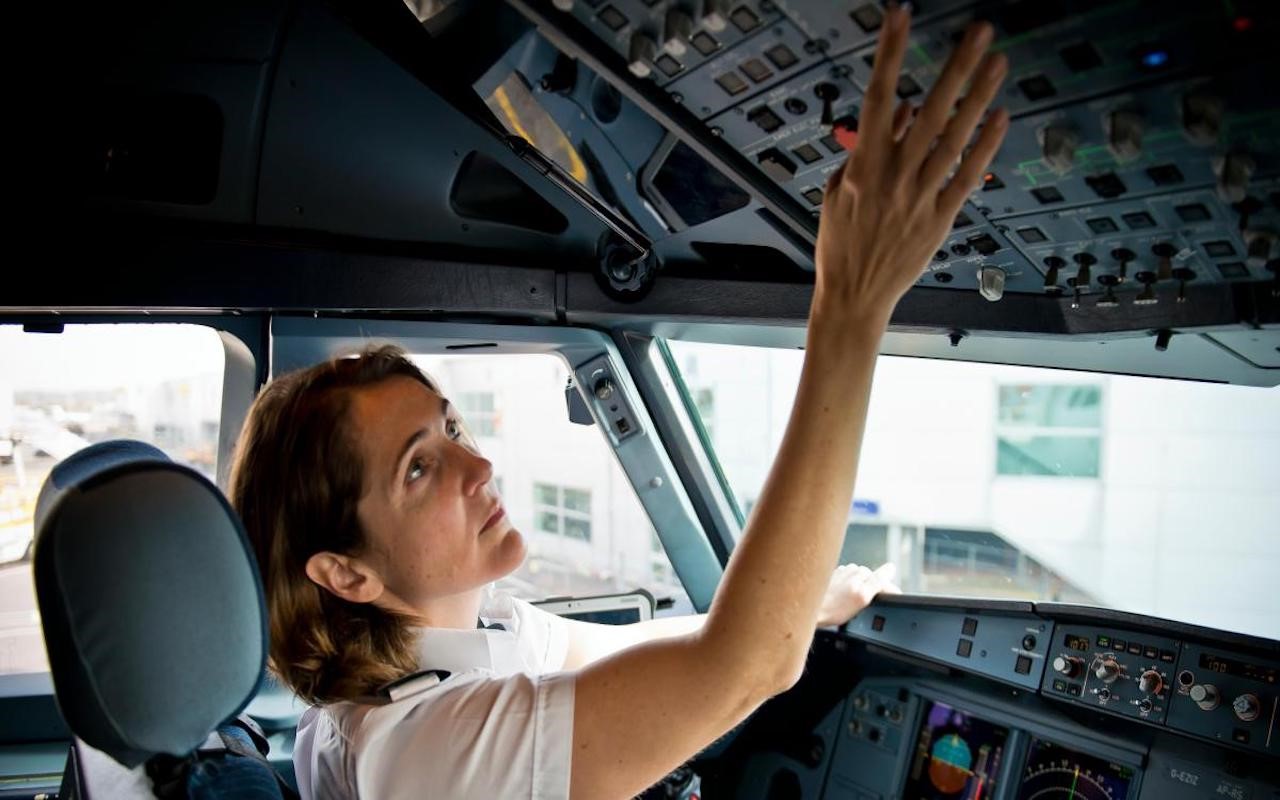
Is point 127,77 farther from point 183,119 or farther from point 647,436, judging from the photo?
point 647,436

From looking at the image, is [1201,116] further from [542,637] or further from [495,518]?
[542,637]

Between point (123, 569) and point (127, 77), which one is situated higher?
point (127, 77)

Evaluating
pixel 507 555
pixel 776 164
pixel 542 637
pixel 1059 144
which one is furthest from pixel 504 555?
pixel 1059 144

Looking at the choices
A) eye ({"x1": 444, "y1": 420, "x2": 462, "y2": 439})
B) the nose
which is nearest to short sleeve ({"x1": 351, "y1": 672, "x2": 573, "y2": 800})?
the nose

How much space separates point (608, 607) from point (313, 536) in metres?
1.73

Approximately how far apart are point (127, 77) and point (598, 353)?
1523 millimetres

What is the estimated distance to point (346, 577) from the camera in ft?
5.45

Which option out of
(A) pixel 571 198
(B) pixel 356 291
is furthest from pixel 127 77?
(A) pixel 571 198

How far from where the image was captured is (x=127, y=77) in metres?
2.26

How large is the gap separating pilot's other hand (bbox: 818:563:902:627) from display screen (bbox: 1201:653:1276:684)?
2.70 feet

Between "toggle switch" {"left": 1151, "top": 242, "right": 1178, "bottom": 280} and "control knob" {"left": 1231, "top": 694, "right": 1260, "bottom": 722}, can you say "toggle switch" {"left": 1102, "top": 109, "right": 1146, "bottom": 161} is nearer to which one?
"toggle switch" {"left": 1151, "top": 242, "right": 1178, "bottom": 280}

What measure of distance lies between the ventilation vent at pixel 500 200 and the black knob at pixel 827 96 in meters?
1.35

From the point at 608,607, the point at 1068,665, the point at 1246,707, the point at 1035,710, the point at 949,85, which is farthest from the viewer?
the point at 608,607

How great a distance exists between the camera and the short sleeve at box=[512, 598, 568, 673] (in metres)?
2.13
